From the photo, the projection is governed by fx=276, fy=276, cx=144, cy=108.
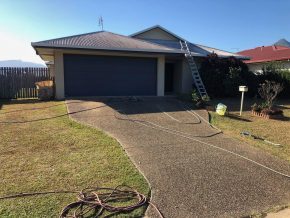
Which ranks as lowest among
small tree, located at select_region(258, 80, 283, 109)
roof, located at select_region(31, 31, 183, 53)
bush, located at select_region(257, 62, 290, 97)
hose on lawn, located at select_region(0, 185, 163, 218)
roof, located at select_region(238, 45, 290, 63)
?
hose on lawn, located at select_region(0, 185, 163, 218)

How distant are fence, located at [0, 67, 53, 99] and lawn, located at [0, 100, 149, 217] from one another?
7937 millimetres

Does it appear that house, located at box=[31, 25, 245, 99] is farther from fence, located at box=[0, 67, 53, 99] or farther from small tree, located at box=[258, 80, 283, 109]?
small tree, located at box=[258, 80, 283, 109]

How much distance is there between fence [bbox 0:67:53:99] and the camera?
52.2 feet

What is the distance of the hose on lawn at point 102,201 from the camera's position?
401 cm

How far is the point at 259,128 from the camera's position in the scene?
9.62 m

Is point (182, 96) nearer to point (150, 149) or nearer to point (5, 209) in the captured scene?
point (150, 149)

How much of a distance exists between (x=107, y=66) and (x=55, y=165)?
10.4m

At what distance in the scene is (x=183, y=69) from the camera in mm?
17578

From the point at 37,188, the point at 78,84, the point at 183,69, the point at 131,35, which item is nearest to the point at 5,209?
the point at 37,188

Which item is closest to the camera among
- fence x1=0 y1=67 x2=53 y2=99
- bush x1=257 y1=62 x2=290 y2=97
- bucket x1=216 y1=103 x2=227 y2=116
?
bucket x1=216 y1=103 x2=227 y2=116

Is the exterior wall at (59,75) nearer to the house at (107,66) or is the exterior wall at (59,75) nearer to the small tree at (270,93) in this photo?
the house at (107,66)

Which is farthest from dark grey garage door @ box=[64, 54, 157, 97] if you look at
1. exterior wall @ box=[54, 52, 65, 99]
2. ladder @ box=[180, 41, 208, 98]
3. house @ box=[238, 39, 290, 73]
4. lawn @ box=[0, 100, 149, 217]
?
house @ box=[238, 39, 290, 73]

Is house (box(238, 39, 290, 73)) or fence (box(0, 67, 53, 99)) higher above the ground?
house (box(238, 39, 290, 73))

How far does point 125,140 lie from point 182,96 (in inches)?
311
